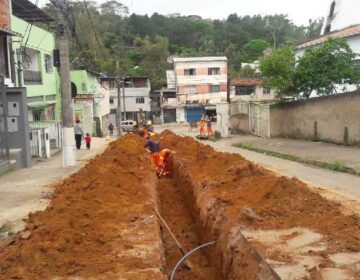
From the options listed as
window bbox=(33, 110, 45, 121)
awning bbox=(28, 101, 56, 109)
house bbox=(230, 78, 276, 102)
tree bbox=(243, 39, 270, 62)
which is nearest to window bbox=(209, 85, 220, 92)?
house bbox=(230, 78, 276, 102)

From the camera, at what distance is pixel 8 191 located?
11617 mm

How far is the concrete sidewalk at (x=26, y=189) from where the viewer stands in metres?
8.96

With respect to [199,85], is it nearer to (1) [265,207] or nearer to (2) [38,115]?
(2) [38,115]

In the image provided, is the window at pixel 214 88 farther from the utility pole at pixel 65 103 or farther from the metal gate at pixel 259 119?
the utility pole at pixel 65 103

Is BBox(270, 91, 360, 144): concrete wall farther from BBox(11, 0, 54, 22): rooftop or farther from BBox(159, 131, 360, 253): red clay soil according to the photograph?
BBox(11, 0, 54, 22): rooftop

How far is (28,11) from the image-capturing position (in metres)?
28.6

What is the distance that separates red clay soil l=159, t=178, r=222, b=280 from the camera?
26.0 ft

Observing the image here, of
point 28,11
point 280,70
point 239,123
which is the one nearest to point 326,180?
point 280,70

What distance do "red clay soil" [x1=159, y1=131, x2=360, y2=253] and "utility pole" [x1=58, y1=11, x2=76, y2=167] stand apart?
233 inches

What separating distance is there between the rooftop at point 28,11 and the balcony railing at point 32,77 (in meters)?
3.21

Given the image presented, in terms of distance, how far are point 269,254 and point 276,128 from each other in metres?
23.3

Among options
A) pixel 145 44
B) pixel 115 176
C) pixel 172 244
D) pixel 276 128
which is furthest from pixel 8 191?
pixel 145 44

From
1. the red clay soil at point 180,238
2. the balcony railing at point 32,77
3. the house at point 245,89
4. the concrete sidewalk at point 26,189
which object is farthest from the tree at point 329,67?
the house at point 245,89

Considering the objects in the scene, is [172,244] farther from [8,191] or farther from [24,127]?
[24,127]
